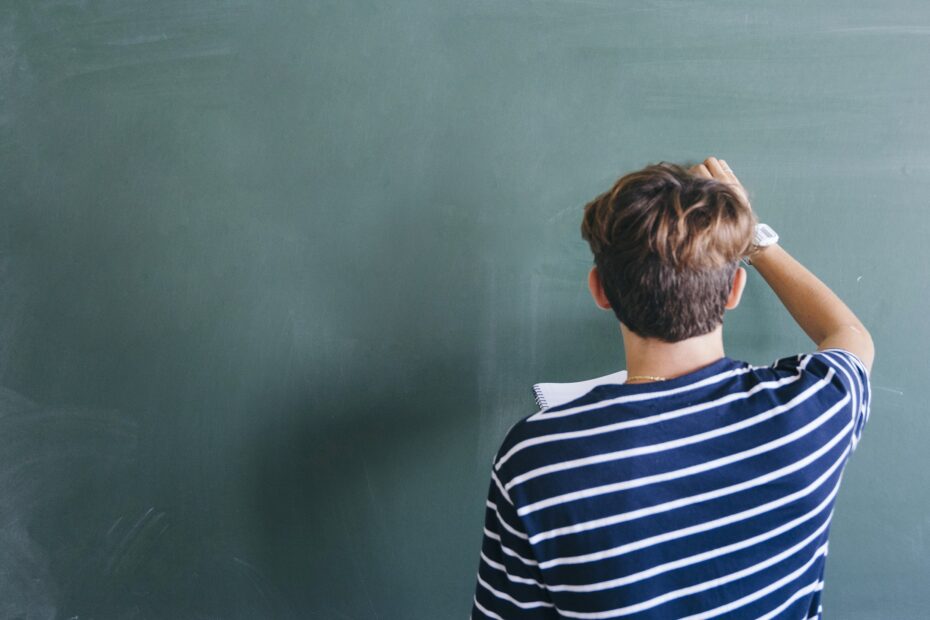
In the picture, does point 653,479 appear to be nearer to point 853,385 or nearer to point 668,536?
point 668,536

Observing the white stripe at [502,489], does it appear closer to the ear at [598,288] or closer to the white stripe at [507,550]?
the white stripe at [507,550]

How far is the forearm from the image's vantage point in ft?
2.90

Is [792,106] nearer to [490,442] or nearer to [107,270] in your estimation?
[490,442]

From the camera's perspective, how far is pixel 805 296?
3.04ft

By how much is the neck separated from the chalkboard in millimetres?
354

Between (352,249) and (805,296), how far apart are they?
672 mm

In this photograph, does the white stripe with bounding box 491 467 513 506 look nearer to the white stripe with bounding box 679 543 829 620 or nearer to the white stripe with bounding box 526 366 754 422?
the white stripe with bounding box 526 366 754 422

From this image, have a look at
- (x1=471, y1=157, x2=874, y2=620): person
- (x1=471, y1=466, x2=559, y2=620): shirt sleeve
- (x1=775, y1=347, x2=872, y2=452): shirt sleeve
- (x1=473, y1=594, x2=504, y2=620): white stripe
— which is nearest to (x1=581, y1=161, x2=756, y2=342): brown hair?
(x1=471, y1=157, x2=874, y2=620): person

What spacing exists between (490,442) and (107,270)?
67 centimetres

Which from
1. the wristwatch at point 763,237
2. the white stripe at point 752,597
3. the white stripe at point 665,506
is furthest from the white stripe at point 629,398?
the wristwatch at point 763,237

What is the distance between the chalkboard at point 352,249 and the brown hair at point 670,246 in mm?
365

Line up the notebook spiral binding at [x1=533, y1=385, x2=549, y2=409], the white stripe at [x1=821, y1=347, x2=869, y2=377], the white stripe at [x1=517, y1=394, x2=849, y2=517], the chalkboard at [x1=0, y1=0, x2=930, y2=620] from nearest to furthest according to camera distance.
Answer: the white stripe at [x1=517, y1=394, x2=849, y2=517] < the white stripe at [x1=821, y1=347, x2=869, y2=377] < the notebook spiral binding at [x1=533, y1=385, x2=549, y2=409] < the chalkboard at [x1=0, y1=0, x2=930, y2=620]

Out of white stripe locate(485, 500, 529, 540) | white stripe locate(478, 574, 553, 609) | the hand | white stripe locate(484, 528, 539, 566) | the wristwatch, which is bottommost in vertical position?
white stripe locate(478, 574, 553, 609)

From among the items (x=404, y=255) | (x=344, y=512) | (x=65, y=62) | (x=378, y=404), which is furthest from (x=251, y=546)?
(x=65, y=62)
